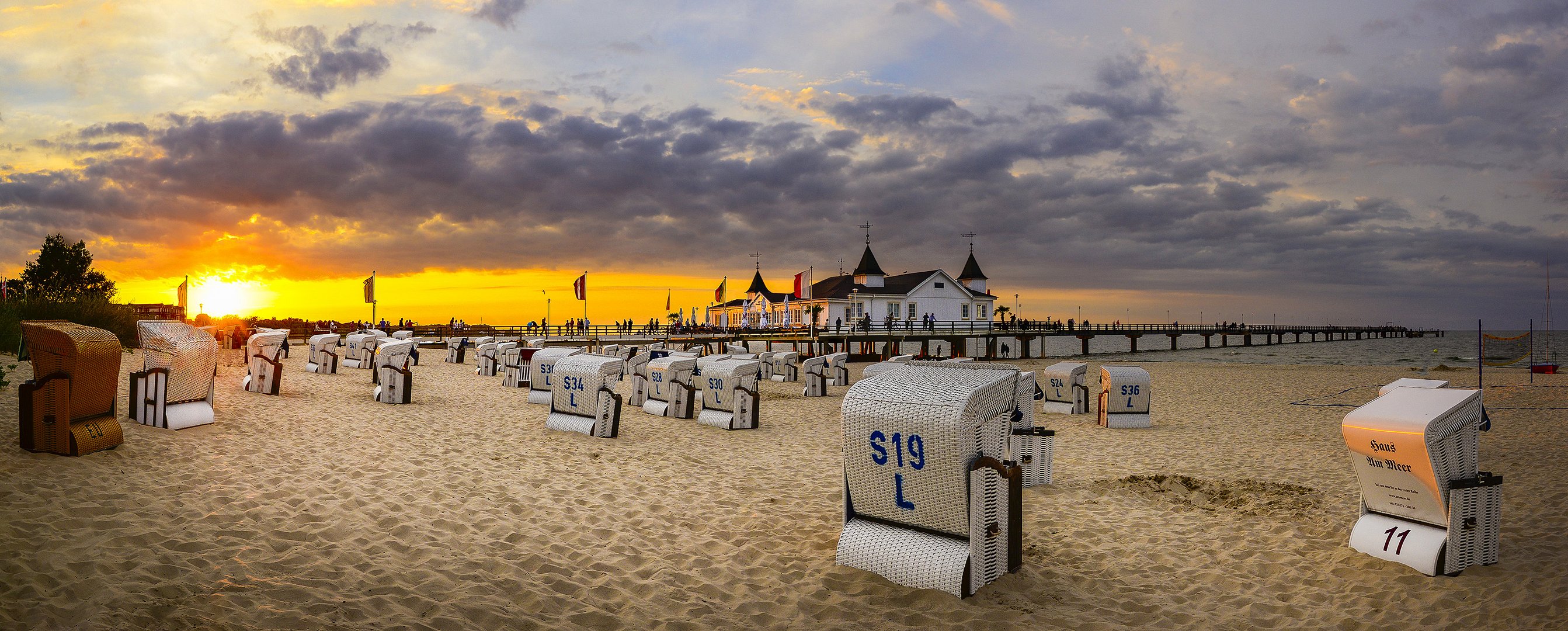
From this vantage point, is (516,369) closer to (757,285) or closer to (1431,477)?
(1431,477)

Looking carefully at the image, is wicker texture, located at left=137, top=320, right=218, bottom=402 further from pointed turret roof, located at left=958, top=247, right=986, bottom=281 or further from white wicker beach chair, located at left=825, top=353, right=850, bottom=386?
pointed turret roof, located at left=958, top=247, right=986, bottom=281

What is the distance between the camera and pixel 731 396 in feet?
47.3

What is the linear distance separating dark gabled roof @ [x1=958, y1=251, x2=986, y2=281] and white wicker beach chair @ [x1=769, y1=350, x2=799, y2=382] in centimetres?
5058

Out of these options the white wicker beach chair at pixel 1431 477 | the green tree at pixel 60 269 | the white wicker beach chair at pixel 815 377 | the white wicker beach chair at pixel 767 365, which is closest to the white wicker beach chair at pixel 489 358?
the white wicker beach chair at pixel 767 365

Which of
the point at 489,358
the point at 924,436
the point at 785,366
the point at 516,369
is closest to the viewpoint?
the point at 924,436

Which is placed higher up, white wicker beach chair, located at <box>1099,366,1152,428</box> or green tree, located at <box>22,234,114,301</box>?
green tree, located at <box>22,234,114,301</box>

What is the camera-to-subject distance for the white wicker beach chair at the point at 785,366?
25.7m

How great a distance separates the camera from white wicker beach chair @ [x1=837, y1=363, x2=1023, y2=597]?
5289mm

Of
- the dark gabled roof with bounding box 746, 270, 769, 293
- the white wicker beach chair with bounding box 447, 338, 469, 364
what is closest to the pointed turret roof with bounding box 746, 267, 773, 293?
the dark gabled roof with bounding box 746, 270, 769, 293

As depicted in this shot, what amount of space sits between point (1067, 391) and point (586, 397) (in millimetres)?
11108

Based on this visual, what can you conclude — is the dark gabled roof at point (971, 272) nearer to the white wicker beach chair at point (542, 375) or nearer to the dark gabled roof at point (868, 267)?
the dark gabled roof at point (868, 267)

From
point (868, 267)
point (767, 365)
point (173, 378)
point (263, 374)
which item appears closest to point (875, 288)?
point (868, 267)

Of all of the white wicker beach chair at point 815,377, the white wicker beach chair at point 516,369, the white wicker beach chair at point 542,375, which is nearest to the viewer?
the white wicker beach chair at point 542,375

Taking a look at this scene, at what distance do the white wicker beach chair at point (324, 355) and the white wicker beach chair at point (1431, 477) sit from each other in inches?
919
